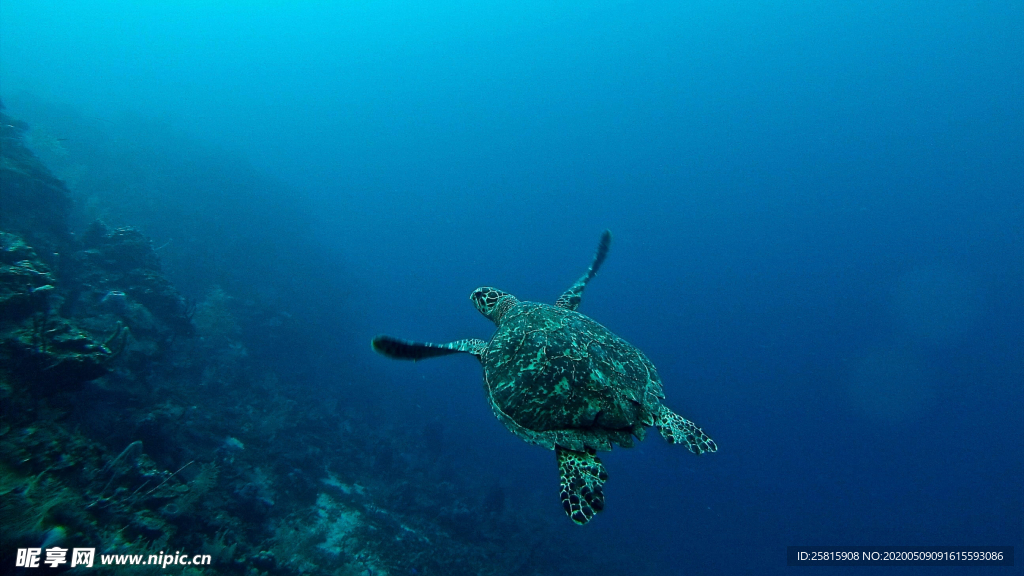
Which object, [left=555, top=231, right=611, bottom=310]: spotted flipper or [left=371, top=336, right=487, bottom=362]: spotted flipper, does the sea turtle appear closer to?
[left=371, top=336, right=487, bottom=362]: spotted flipper

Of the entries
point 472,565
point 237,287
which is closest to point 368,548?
point 472,565

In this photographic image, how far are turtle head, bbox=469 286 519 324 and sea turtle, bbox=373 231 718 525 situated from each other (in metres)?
1.21

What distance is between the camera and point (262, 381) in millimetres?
13789

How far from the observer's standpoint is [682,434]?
4066 mm

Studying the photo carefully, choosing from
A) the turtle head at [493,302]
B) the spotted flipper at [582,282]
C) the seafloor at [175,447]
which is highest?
the spotted flipper at [582,282]

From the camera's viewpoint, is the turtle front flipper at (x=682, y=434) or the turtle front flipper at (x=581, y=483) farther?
the turtle front flipper at (x=682, y=434)

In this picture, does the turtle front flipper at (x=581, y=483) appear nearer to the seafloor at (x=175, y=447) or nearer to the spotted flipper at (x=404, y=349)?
the spotted flipper at (x=404, y=349)

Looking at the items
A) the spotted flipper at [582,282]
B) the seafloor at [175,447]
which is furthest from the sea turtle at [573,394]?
the seafloor at [175,447]

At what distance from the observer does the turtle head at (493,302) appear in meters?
5.93

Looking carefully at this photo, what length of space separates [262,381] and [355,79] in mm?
129409

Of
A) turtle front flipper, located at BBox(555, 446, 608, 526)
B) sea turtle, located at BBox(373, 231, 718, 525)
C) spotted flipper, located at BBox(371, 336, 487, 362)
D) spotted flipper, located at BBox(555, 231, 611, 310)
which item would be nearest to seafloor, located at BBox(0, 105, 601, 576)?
spotted flipper, located at BBox(371, 336, 487, 362)

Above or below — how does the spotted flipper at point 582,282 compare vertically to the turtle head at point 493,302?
above

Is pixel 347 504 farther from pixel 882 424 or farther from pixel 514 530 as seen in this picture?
pixel 882 424

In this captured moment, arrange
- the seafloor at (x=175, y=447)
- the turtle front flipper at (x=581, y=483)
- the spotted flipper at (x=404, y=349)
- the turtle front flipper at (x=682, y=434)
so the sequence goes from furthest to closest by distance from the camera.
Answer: the seafloor at (x=175, y=447), the spotted flipper at (x=404, y=349), the turtle front flipper at (x=682, y=434), the turtle front flipper at (x=581, y=483)
